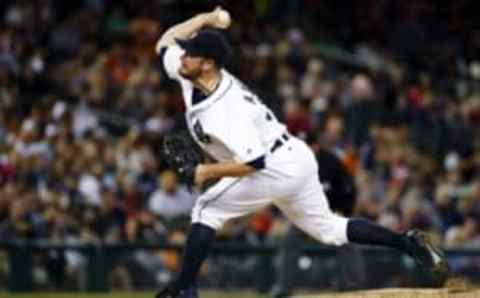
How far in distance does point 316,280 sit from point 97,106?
4.31 metres

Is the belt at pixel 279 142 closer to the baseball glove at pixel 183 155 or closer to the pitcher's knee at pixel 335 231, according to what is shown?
the baseball glove at pixel 183 155

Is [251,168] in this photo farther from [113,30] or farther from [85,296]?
[113,30]

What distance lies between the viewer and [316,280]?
1923 centimetres

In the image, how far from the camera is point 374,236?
13.1 meters

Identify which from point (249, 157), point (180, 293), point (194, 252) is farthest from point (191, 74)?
point (180, 293)

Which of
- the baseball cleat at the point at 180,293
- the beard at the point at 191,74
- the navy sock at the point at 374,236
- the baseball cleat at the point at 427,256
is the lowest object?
the baseball cleat at the point at 180,293

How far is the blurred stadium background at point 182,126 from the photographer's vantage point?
1961 cm

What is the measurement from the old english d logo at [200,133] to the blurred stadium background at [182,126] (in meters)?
4.44

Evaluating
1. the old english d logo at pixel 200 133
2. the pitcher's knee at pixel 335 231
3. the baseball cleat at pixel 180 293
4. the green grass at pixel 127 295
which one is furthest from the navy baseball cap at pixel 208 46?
the green grass at pixel 127 295

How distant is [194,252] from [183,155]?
0.68m

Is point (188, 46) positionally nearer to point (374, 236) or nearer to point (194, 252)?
point (194, 252)

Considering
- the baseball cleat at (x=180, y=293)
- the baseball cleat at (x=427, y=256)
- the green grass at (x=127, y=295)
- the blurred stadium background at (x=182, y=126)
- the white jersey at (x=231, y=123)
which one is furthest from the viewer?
the blurred stadium background at (x=182, y=126)

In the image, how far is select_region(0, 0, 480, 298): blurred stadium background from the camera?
64.3ft

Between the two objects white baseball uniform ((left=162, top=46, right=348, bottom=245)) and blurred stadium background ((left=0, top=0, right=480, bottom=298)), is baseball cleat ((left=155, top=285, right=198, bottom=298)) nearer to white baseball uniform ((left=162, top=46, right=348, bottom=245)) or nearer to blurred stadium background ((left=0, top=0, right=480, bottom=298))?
white baseball uniform ((left=162, top=46, right=348, bottom=245))
